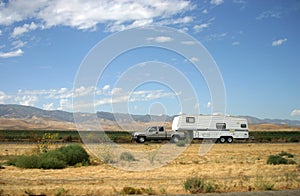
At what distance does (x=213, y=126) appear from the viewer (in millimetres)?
46156

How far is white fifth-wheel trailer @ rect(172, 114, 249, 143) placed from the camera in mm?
45000

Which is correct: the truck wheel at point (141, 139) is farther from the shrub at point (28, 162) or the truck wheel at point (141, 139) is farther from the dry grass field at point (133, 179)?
the shrub at point (28, 162)

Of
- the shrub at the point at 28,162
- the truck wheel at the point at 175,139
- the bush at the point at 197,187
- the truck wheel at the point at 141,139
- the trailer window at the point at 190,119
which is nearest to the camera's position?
the bush at the point at 197,187

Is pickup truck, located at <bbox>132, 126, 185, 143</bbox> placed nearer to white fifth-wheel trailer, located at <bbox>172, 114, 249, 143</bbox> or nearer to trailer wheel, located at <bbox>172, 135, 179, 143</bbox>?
trailer wheel, located at <bbox>172, 135, 179, 143</bbox>

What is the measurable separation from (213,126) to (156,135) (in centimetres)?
736

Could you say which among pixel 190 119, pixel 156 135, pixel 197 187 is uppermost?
pixel 190 119

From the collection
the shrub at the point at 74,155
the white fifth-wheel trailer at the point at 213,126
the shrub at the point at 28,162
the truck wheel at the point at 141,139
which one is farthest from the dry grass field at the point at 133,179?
the white fifth-wheel trailer at the point at 213,126

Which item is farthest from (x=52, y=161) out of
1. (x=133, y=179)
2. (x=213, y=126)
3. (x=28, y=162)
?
(x=213, y=126)

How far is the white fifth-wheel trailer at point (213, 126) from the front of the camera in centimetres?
4500

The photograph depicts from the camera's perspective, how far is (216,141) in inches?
1868

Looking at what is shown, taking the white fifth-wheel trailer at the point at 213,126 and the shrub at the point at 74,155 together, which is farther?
the white fifth-wheel trailer at the point at 213,126

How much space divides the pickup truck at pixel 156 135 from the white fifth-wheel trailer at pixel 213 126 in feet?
3.26

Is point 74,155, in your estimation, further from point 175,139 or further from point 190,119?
point 190,119

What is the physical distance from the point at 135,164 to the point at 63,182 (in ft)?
26.2
